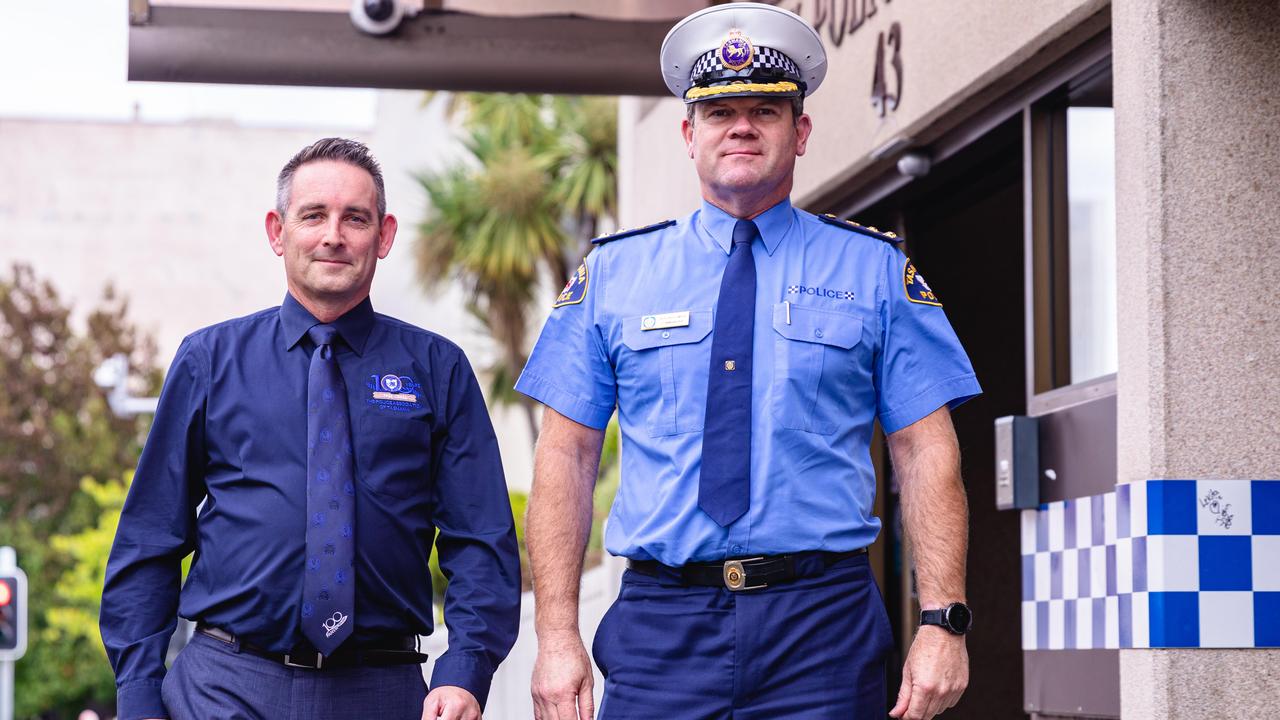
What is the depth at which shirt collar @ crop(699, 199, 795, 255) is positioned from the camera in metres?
3.71

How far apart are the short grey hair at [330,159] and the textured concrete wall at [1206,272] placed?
1.84 metres

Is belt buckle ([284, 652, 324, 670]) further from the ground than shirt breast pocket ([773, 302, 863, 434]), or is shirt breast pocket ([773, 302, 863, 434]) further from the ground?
shirt breast pocket ([773, 302, 863, 434])

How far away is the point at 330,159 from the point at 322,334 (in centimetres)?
38

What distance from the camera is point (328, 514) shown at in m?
3.53

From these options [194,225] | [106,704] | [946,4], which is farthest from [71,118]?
[946,4]

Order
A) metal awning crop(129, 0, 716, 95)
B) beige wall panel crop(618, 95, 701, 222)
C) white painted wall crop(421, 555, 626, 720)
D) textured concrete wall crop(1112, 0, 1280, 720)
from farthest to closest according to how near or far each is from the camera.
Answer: white painted wall crop(421, 555, 626, 720) → beige wall panel crop(618, 95, 701, 222) → metal awning crop(129, 0, 716, 95) → textured concrete wall crop(1112, 0, 1280, 720)

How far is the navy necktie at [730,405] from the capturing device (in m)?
3.43

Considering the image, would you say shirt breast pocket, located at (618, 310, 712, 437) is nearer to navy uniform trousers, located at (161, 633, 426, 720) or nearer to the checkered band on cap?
the checkered band on cap

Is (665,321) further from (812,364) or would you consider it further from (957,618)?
(957,618)

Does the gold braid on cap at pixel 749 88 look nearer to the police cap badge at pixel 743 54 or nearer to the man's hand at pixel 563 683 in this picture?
the police cap badge at pixel 743 54

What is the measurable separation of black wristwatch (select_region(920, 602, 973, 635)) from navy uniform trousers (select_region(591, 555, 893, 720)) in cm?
11

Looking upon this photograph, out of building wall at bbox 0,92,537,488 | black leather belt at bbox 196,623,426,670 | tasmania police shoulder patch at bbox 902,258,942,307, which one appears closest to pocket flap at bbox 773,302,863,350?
tasmania police shoulder patch at bbox 902,258,942,307

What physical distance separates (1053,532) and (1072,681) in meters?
0.46

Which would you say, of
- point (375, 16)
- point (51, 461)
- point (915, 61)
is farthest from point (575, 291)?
point (51, 461)
